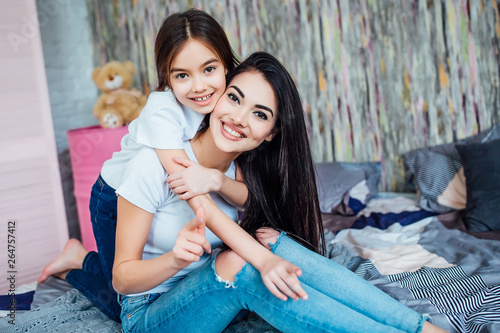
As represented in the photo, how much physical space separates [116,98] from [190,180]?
172 centimetres

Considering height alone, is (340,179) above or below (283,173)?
below

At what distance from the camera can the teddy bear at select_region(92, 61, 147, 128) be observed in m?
2.62

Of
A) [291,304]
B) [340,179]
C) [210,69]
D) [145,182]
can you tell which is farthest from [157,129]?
[340,179]

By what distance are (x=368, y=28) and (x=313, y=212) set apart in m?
1.41

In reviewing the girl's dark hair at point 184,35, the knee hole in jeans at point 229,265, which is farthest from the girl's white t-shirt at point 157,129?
the knee hole in jeans at point 229,265

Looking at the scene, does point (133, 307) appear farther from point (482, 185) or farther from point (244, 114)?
point (482, 185)

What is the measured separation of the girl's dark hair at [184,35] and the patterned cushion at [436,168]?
4.24ft

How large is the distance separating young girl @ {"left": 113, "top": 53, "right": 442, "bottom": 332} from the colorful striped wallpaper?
1.22m

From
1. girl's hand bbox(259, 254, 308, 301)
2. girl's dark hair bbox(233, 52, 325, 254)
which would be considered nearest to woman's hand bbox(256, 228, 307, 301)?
girl's hand bbox(259, 254, 308, 301)

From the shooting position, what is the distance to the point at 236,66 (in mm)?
1393

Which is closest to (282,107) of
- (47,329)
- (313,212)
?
(313,212)

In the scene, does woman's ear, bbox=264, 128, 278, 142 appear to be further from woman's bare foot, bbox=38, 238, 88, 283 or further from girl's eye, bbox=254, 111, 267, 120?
woman's bare foot, bbox=38, 238, 88, 283

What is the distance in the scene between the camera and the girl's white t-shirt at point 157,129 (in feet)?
3.92

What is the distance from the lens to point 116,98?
8.80 ft
